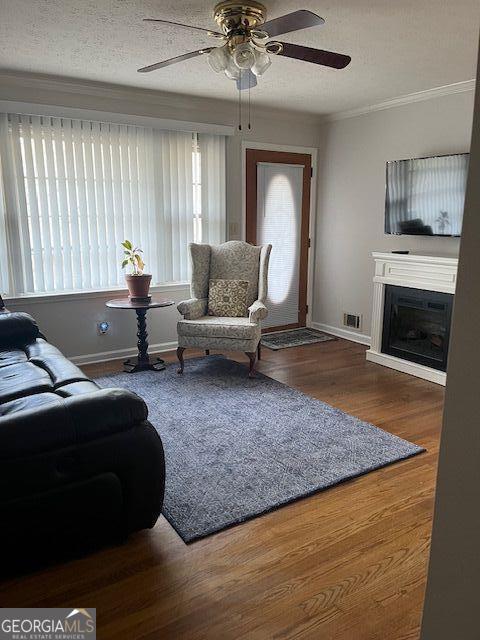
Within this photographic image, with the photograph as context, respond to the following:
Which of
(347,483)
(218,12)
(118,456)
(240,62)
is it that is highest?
(218,12)

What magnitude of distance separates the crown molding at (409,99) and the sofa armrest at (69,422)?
375cm

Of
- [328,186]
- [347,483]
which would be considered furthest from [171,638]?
[328,186]

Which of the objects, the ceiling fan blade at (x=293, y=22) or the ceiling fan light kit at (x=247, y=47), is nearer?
the ceiling fan blade at (x=293, y=22)

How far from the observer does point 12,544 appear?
5.45ft

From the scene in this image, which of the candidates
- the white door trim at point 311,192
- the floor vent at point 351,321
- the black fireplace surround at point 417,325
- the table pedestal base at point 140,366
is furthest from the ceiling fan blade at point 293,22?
the floor vent at point 351,321

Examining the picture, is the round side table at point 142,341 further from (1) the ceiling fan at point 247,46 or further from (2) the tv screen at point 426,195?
(2) the tv screen at point 426,195

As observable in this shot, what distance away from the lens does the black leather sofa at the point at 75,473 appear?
5.30 feet

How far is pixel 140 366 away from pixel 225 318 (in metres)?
0.87

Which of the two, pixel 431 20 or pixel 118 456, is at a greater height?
pixel 431 20

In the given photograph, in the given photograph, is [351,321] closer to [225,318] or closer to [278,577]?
[225,318]

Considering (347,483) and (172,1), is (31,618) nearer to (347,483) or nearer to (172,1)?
(347,483)

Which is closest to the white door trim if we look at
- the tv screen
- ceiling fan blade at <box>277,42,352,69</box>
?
the tv screen

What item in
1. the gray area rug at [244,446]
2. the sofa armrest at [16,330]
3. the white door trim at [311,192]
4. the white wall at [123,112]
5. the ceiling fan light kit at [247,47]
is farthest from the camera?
the white door trim at [311,192]

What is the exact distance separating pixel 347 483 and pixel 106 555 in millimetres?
1243
